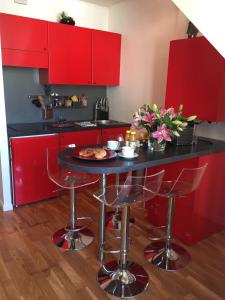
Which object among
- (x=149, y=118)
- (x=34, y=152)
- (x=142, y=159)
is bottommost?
(x=34, y=152)

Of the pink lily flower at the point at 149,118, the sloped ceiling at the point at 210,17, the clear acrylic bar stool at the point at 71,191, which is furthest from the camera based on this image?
the clear acrylic bar stool at the point at 71,191

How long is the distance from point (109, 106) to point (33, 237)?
2525 mm

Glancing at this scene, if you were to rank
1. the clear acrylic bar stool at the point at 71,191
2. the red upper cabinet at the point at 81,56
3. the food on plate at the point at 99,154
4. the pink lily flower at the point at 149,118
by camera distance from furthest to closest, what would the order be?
the red upper cabinet at the point at 81,56
the clear acrylic bar stool at the point at 71,191
the pink lily flower at the point at 149,118
the food on plate at the point at 99,154

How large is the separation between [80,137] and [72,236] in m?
1.35

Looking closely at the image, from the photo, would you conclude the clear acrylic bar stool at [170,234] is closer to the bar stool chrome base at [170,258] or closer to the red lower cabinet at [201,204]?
the bar stool chrome base at [170,258]

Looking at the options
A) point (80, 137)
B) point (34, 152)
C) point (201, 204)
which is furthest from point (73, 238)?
point (80, 137)

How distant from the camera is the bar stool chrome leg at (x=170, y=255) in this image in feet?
6.93

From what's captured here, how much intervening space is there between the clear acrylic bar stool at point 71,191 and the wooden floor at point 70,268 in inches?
3.2

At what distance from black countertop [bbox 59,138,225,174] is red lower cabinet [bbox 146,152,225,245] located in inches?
3.7

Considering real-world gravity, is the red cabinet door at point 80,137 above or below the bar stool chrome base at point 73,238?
above

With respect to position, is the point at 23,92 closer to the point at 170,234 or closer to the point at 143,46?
the point at 143,46

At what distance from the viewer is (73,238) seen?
2412 mm

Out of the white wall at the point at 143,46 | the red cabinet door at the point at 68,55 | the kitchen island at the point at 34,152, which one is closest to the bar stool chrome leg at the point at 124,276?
the kitchen island at the point at 34,152

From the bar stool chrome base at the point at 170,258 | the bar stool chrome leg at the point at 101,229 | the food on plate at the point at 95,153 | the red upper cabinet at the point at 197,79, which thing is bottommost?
the bar stool chrome base at the point at 170,258
